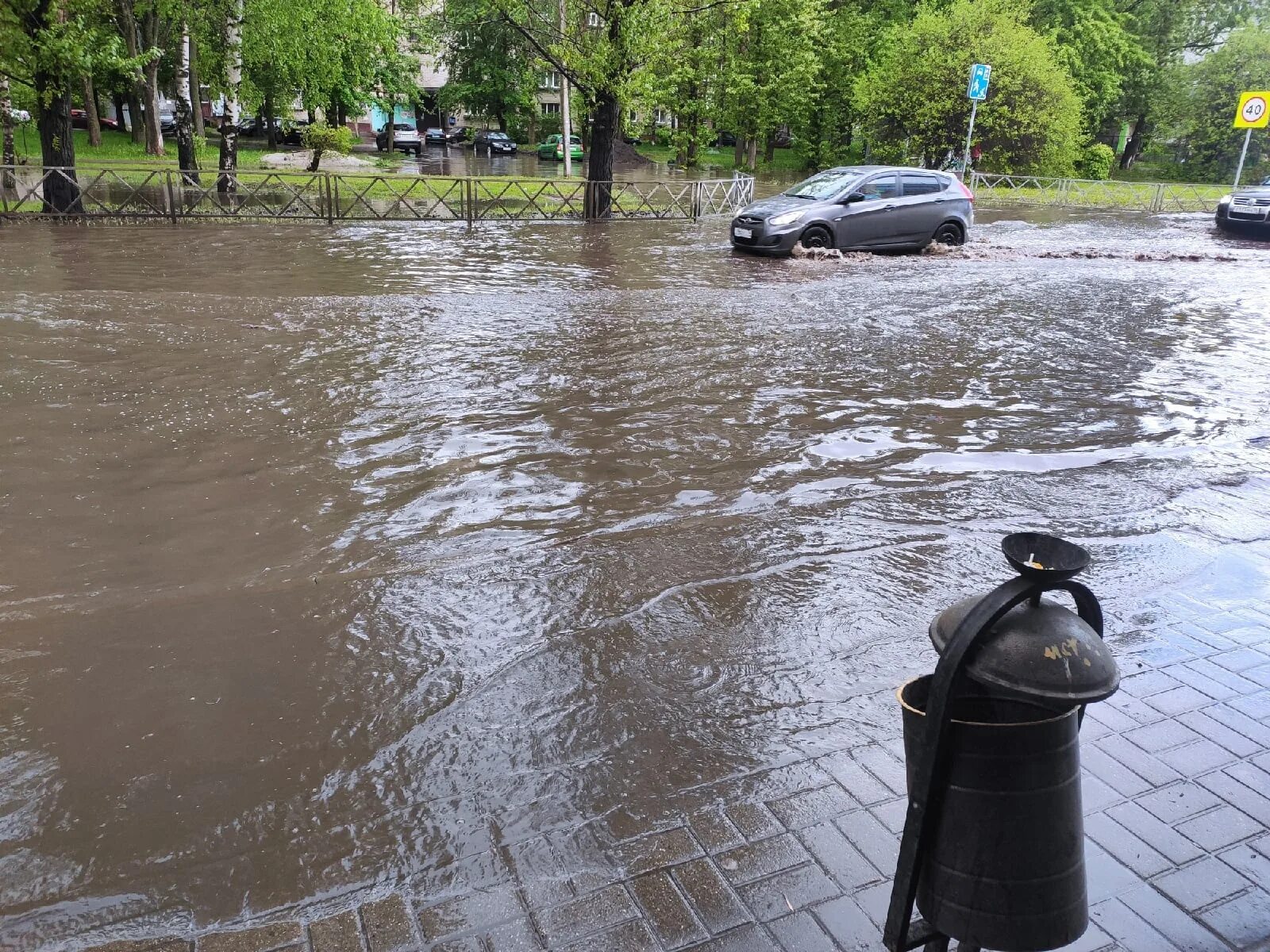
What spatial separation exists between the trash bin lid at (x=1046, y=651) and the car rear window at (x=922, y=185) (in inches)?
697

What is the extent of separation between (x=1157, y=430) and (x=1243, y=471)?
102 centimetres

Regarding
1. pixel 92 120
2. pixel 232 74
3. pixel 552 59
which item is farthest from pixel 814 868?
pixel 92 120

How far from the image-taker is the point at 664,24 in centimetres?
2053

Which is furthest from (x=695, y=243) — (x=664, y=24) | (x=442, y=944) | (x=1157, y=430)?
(x=442, y=944)

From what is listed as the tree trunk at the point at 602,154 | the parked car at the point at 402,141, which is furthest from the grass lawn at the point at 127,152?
the tree trunk at the point at 602,154

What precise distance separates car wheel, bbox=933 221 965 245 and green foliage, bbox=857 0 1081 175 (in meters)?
16.0

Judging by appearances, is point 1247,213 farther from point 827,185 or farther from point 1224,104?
point 1224,104

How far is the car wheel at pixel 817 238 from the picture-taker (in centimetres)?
1752

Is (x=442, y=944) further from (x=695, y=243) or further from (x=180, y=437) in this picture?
(x=695, y=243)

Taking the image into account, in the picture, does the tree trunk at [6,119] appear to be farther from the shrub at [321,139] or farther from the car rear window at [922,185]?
the car rear window at [922,185]

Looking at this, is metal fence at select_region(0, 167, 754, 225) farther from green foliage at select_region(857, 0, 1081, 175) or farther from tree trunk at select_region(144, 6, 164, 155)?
green foliage at select_region(857, 0, 1081, 175)

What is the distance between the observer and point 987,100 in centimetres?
3284

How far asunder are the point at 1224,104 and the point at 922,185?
1308 inches

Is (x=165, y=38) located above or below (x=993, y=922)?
above
